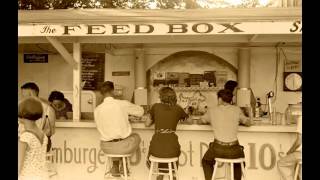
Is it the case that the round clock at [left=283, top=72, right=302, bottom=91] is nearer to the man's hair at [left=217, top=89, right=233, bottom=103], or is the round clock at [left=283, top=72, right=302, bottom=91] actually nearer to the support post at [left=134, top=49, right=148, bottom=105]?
the support post at [left=134, top=49, right=148, bottom=105]

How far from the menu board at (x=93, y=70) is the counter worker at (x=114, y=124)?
4.03 m

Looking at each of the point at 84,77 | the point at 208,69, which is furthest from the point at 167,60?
the point at 84,77

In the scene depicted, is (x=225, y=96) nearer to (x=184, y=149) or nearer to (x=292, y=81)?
(x=184, y=149)

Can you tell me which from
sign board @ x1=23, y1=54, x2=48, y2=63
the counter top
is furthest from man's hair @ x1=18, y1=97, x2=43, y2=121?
sign board @ x1=23, y1=54, x2=48, y2=63

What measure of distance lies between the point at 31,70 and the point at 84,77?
1276 mm

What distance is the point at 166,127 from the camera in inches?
220

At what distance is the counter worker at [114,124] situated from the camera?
5629 millimetres

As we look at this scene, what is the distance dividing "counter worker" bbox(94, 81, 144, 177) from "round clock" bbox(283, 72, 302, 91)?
4.40 meters

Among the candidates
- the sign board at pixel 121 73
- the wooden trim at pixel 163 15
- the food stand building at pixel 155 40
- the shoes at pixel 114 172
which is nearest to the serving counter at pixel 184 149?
the food stand building at pixel 155 40

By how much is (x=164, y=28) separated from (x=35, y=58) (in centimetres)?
490

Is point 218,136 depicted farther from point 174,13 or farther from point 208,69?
point 208,69

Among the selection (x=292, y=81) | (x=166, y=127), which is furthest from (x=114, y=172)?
(x=292, y=81)

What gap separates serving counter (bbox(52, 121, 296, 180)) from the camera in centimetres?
615
